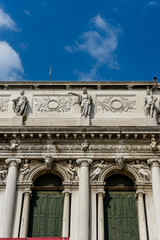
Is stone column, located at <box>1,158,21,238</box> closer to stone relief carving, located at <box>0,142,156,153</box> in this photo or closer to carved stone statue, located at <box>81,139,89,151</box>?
stone relief carving, located at <box>0,142,156,153</box>

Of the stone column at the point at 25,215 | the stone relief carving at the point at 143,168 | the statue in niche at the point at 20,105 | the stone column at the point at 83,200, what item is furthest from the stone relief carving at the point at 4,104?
the stone relief carving at the point at 143,168

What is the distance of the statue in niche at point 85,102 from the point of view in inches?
841

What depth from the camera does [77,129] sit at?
20031 mm

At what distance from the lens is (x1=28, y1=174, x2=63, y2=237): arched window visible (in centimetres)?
1861

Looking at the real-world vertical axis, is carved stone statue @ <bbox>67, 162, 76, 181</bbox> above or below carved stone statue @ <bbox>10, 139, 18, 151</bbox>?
below

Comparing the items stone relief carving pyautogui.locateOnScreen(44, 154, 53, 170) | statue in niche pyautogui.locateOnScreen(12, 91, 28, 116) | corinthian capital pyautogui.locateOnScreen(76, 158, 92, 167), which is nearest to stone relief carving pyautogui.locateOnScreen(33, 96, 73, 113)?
statue in niche pyautogui.locateOnScreen(12, 91, 28, 116)

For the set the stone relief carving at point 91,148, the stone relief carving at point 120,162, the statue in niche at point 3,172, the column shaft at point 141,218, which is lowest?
the column shaft at point 141,218

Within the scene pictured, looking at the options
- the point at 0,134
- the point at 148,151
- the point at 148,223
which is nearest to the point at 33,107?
the point at 0,134

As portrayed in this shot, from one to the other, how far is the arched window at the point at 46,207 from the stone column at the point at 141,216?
3.47 metres

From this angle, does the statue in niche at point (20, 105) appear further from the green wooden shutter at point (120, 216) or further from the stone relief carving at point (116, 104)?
the green wooden shutter at point (120, 216)

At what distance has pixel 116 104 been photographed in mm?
22172

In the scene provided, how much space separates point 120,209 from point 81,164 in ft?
8.82

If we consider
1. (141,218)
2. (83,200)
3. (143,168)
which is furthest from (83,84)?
(141,218)

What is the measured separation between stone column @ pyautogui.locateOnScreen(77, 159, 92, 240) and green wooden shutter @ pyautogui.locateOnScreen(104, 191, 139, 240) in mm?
1171
